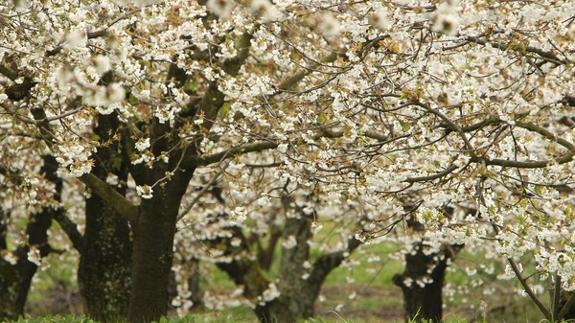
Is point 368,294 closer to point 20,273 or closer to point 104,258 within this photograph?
point 20,273

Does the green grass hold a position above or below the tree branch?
above

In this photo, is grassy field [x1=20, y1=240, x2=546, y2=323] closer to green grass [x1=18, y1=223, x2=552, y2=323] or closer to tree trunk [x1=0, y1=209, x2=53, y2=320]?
green grass [x1=18, y1=223, x2=552, y2=323]

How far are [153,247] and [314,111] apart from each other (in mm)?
2847

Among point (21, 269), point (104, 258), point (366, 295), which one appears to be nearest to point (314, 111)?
point (104, 258)

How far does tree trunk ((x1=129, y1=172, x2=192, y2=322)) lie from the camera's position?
9539mm

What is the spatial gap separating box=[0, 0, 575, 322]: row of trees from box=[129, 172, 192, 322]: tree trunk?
2 centimetres

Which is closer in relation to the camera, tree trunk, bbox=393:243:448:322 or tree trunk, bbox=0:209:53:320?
tree trunk, bbox=0:209:53:320

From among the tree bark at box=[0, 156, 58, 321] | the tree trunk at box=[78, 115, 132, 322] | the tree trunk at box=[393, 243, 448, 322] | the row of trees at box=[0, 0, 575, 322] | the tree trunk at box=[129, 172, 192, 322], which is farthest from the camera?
the tree trunk at box=[393, 243, 448, 322]

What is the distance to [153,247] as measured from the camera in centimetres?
966

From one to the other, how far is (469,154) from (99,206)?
21.0ft

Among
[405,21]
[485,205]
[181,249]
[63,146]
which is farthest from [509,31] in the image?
[181,249]

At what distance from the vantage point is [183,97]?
27.4 feet

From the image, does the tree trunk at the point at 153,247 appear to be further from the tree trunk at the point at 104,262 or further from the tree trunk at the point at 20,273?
the tree trunk at the point at 20,273

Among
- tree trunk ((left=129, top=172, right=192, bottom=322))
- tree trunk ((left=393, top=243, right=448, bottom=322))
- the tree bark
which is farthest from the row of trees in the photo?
tree trunk ((left=393, top=243, right=448, bottom=322))
